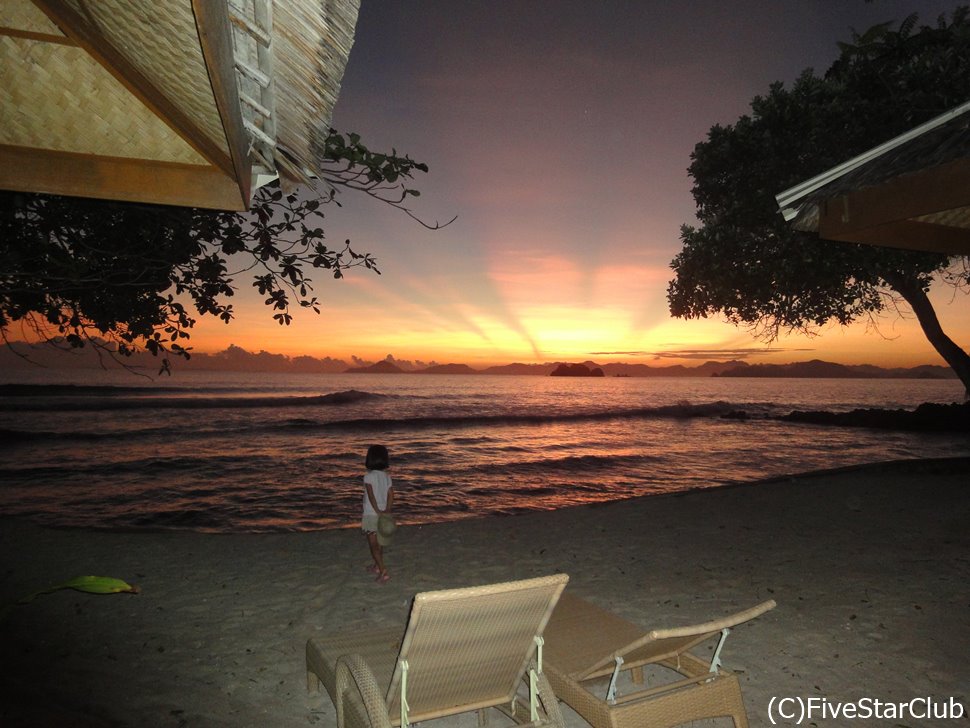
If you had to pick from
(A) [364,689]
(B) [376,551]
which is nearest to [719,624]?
(A) [364,689]

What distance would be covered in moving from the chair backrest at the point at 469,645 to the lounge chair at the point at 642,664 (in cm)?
31

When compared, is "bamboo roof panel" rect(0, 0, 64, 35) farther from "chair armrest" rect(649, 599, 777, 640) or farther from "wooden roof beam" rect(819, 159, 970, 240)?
"wooden roof beam" rect(819, 159, 970, 240)

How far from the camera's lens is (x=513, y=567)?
632 cm

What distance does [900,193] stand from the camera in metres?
2.88

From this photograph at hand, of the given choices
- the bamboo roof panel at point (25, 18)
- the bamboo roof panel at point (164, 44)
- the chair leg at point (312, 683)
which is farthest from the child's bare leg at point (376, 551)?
the bamboo roof panel at point (25, 18)

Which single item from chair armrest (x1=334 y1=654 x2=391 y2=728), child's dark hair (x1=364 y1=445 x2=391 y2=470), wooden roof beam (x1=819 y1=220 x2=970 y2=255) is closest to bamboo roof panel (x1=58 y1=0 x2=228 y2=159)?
chair armrest (x1=334 y1=654 x2=391 y2=728)

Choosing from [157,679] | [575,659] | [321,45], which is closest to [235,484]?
[157,679]

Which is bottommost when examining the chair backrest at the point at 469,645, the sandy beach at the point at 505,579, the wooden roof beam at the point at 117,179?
the sandy beach at the point at 505,579

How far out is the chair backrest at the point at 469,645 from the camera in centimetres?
235

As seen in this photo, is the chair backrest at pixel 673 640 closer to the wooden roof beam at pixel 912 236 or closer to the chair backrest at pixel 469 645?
the chair backrest at pixel 469 645

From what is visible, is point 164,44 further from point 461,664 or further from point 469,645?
point 461,664

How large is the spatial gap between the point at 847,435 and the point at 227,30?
31609 millimetres

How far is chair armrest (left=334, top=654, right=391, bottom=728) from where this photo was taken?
2336mm

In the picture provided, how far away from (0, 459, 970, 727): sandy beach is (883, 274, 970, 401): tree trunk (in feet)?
16.1
